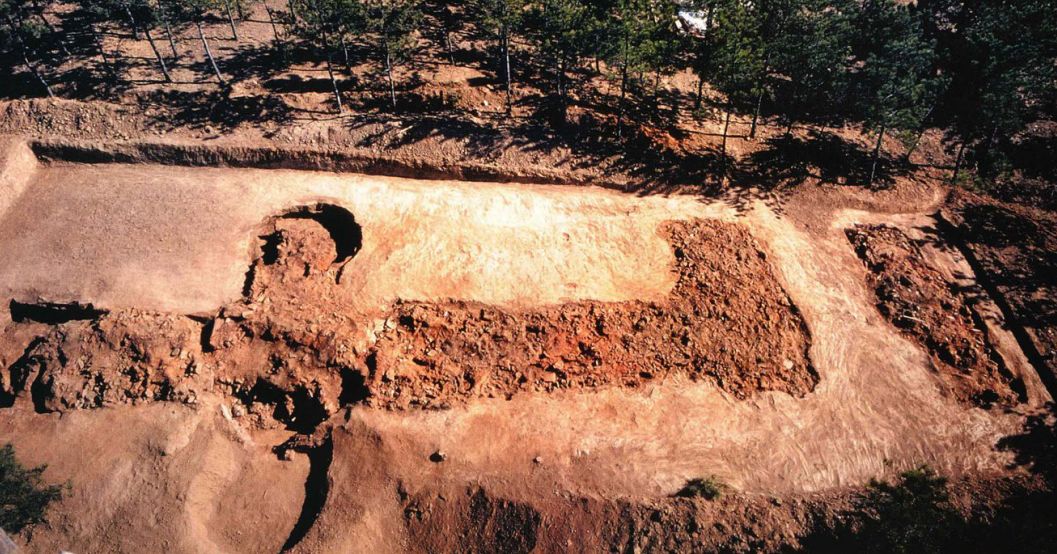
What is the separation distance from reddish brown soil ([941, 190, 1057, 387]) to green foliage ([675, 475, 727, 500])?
51.3 ft

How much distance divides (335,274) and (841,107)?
107ft

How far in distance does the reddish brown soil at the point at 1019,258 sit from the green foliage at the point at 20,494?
1451 inches

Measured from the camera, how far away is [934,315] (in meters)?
20.3

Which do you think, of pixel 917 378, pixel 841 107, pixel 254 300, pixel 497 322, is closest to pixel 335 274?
pixel 254 300

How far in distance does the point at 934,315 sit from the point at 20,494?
3500cm

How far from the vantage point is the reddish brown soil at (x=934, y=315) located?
18.3 m

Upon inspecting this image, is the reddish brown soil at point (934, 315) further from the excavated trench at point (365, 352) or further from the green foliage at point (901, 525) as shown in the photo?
the green foliage at point (901, 525)

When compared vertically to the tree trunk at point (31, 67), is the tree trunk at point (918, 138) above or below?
below

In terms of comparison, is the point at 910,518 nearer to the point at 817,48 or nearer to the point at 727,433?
the point at 727,433

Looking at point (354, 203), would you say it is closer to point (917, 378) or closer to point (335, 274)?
point (335, 274)

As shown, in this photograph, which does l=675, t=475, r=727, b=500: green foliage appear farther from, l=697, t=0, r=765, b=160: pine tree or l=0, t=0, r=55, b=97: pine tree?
l=0, t=0, r=55, b=97: pine tree

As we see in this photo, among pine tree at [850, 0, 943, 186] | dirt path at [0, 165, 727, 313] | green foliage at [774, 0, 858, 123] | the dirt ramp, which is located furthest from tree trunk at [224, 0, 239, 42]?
pine tree at [850, 0, 943, 186]

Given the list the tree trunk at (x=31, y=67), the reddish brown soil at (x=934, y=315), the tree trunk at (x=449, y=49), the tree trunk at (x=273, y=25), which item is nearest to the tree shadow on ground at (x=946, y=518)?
the reddish brown soil at (x=934, y=315)

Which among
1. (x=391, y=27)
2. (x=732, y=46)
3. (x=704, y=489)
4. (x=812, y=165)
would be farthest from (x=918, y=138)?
(x=391, y=27)
